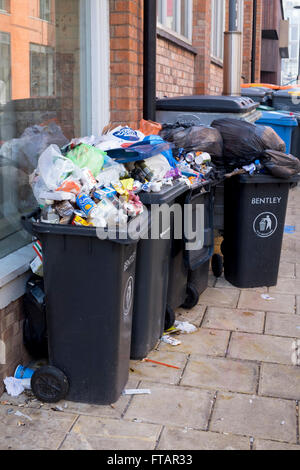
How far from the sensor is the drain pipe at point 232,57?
9.43 metres

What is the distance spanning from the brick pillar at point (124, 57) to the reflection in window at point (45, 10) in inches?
34.2

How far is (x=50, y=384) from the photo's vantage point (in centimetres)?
327

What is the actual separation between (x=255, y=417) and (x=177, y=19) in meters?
6.96

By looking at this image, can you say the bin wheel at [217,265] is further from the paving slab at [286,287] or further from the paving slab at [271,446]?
the paving slab at [271,446]

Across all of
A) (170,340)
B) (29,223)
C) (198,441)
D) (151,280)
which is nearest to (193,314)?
(170,340)

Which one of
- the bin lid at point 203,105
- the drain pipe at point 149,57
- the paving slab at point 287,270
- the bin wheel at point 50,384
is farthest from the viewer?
the bin lid at point 203,105

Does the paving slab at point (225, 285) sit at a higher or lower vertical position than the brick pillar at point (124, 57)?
lower

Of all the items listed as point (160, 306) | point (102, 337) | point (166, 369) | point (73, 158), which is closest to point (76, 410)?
point (102, 337)

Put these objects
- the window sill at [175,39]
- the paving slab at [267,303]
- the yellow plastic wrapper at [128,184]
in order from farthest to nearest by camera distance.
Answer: the window sill at [175,39]
the paving slab at [267,303]
the yellow plastic wrapper at [128,184]

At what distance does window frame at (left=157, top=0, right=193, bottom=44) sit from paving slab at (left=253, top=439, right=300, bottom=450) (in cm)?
579

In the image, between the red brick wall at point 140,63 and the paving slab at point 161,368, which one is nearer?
the paving slab at point 161,368

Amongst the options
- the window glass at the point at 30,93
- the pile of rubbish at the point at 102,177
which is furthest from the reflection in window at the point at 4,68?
the pile of rubbish at the point at 102,177
